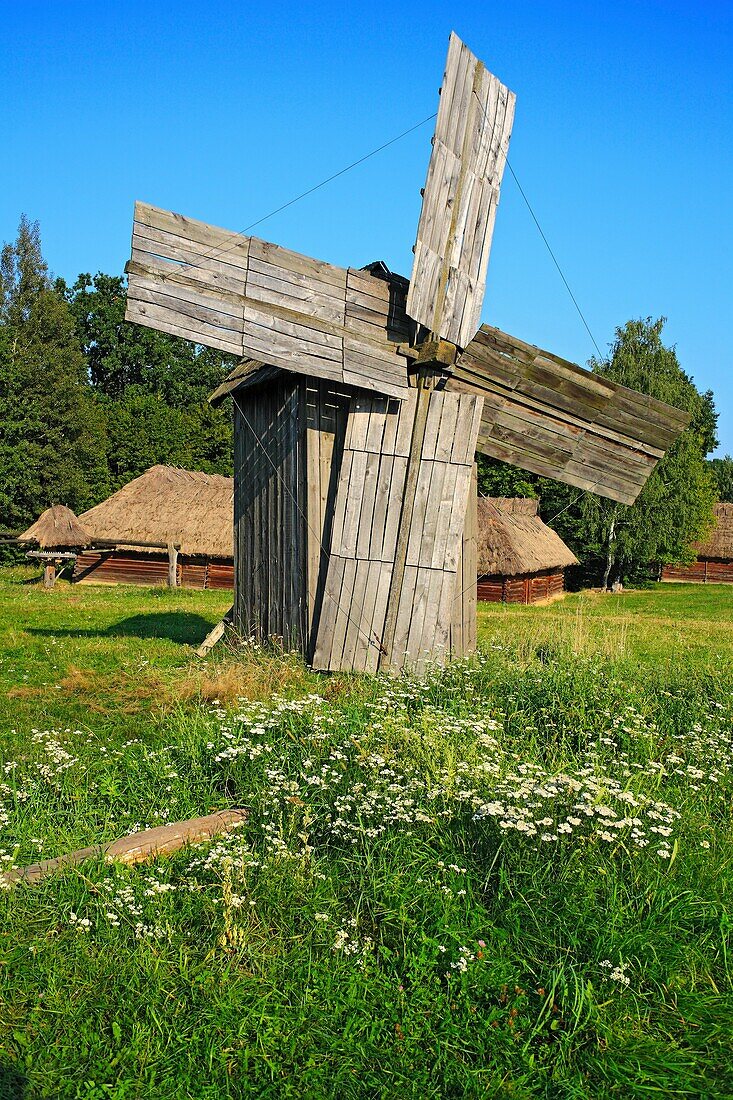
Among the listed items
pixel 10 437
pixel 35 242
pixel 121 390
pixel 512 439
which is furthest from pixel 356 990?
pixel 121 390

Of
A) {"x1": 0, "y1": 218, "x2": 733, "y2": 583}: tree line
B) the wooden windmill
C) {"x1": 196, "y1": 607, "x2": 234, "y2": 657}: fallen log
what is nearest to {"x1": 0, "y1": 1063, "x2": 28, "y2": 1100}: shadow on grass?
the wooden windmill

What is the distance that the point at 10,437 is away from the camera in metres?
31.6

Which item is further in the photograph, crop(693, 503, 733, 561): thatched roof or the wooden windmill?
crop(693, 503, 733, 561): thatched roof

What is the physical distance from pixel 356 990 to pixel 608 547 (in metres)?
31.5

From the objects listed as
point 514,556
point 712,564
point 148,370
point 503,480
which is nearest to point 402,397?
point 514,556

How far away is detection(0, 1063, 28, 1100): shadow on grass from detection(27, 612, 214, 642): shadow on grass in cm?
800

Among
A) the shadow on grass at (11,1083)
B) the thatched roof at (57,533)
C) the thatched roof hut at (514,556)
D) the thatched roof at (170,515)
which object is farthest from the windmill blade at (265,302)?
the thatched roof at (57,533)

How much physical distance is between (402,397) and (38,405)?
89.2 ft

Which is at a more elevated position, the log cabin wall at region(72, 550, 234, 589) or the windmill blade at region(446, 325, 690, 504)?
the windmill blade at region(446, 325, 690, 504)

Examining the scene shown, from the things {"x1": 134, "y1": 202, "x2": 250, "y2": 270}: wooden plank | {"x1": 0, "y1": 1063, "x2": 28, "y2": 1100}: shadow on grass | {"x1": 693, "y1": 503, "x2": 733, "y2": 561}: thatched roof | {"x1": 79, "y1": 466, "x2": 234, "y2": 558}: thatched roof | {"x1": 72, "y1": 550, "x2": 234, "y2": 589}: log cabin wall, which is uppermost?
{"x1": 134, "y1": 202, "x2": 250, "y2": 270}: wooden plank

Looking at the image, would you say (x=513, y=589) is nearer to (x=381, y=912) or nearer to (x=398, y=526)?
(x=398, y=526)

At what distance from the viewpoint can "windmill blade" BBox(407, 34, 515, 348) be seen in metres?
7.38

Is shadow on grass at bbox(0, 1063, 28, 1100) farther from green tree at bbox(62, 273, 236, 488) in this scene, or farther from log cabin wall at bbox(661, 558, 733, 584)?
log cabin wall at bbox(661, 558, 733, 584)

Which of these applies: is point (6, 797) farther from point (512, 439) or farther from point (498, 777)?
point (512, 439)
